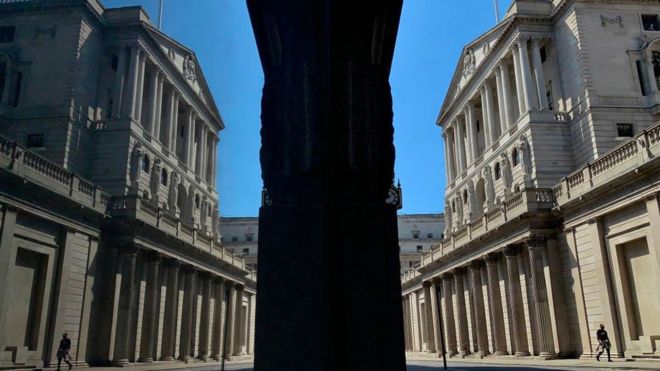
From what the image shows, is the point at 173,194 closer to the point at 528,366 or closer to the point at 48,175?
the point at 48,175

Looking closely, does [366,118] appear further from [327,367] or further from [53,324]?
[53,324]

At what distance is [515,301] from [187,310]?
27.2 metres

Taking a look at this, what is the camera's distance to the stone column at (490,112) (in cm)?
5066

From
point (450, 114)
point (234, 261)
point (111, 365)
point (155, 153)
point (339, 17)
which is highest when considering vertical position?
point (450, 114)

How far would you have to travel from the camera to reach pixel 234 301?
60.0 metres

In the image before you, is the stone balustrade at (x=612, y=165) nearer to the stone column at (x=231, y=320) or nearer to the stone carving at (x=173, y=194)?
the stone carving at (x=173, y=194)

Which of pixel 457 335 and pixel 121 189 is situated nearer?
pixel 121 189

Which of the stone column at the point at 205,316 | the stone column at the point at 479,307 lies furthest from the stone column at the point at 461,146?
the stone column at the point at 205,316

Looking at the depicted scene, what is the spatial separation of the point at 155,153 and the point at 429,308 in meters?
34.8

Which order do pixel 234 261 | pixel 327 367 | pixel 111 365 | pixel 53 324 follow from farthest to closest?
pixel 234 261 → pixel 111 365 → pixel 53 324 → pixel 327 367

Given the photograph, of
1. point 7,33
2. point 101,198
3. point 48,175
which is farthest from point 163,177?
point 48,175

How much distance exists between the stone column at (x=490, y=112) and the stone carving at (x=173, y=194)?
103 ft

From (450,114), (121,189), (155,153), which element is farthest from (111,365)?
(450,114)

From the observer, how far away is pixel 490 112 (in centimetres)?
5100
